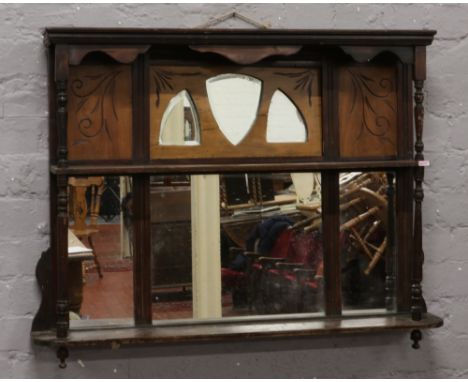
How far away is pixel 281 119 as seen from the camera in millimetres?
2885

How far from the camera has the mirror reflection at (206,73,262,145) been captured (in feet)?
9.36

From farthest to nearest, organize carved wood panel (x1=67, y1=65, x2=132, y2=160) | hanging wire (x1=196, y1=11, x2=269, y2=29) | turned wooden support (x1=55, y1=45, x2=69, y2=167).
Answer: hanging wire (x1=196, y1=11, x2=269, y2=29) < carved wood panel (x1=67, y1=65, x2=132, y2=160) < turned wooden support (x1=55, y1=45, x2=69, y2=167)

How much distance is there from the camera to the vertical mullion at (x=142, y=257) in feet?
9.27

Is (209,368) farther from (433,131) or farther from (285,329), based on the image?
(433,131)

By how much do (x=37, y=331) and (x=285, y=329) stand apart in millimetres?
751

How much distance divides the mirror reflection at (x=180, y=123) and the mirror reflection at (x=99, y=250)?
18cm

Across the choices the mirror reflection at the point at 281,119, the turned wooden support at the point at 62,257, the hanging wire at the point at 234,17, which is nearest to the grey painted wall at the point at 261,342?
the hanging wire at the point at 234,17

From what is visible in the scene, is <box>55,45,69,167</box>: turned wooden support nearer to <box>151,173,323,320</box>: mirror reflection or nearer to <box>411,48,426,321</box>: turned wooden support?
<box>151,173,323,320</box>: mirror reflection

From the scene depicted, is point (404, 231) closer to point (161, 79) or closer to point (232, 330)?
point (232, 330)

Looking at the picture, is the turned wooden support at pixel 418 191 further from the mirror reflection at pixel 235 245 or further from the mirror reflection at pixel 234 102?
the mirror reflection at pixel 234 102

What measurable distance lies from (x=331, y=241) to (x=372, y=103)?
45cm

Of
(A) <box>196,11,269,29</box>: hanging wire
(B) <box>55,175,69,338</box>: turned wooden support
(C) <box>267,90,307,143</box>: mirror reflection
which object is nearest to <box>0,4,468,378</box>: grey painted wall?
(A) <box>196,11,269,29</box>: hanging wire

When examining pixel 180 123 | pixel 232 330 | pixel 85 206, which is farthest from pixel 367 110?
pixel 85 206

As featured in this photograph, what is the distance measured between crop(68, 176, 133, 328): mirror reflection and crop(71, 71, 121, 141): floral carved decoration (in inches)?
6.4
